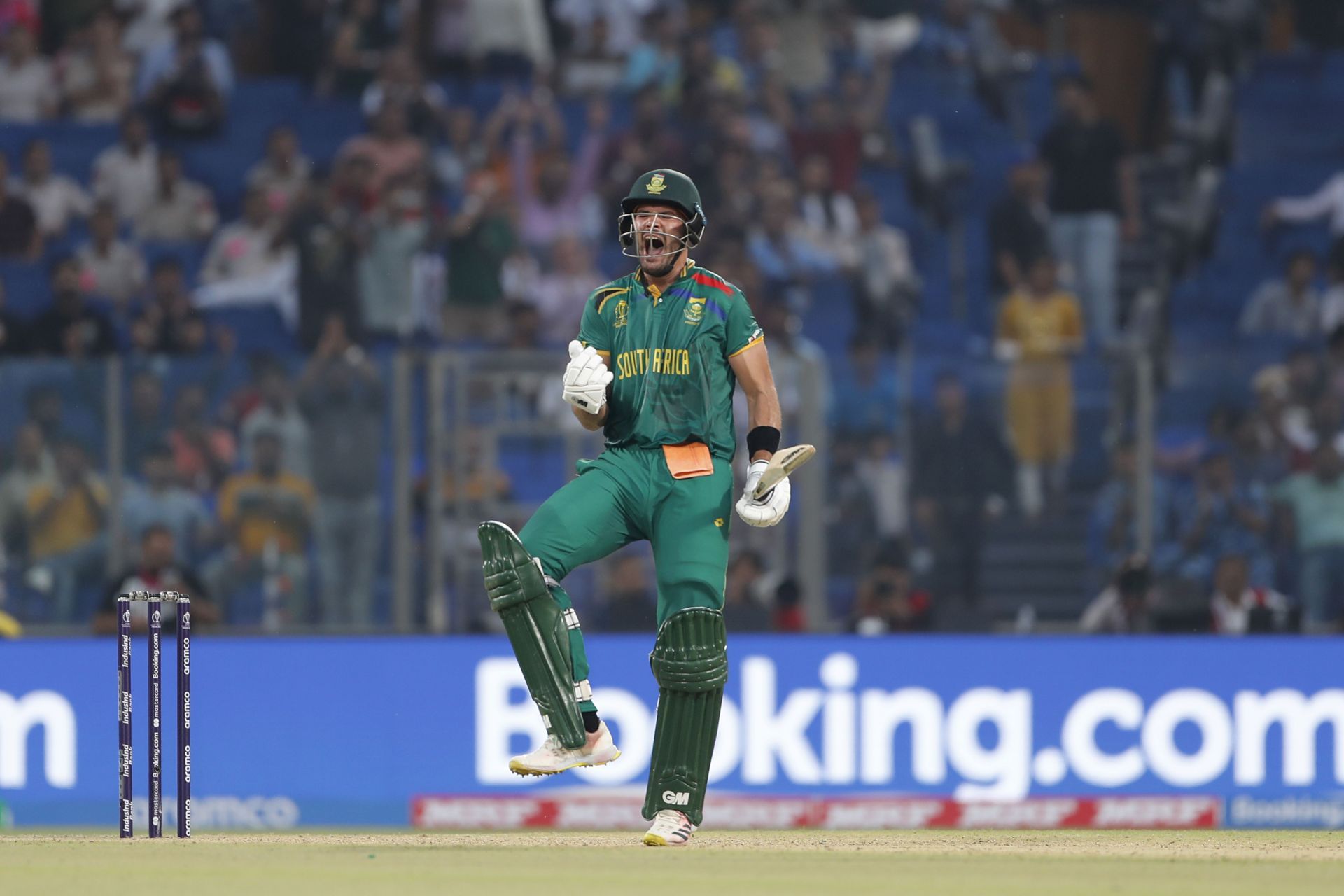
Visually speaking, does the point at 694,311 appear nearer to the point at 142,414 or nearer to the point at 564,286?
the point at 142,414

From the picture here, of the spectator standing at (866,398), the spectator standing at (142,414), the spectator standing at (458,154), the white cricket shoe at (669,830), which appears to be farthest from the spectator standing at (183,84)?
the white cricket shoe at (669,830)

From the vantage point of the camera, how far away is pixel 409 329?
1456cm

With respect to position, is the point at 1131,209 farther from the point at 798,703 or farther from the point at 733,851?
the point at 733,851

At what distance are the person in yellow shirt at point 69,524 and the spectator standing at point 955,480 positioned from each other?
4.41 m

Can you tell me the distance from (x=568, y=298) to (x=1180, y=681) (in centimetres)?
530

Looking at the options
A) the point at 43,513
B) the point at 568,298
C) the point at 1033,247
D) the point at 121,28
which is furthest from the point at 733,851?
the point at 121,28

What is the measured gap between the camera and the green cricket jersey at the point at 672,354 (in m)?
7.33

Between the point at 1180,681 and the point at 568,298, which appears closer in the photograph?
the point at 1180,681

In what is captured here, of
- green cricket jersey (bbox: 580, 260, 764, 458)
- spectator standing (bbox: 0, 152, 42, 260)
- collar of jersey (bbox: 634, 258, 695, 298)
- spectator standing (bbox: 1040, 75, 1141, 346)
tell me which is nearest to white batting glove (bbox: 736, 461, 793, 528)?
green cricket jersey (bbox: 580, 260, 764, 458)

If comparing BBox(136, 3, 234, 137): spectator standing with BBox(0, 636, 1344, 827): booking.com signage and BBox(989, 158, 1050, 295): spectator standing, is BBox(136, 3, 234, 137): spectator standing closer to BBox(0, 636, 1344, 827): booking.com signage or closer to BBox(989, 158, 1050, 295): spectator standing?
BBox(989, 158, 1050, 295): spectator standing

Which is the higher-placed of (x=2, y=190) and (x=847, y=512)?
(x=2, y=190)

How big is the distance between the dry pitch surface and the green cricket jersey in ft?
4.64

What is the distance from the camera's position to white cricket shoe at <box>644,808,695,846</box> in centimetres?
735

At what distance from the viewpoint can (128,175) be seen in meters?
15.9
